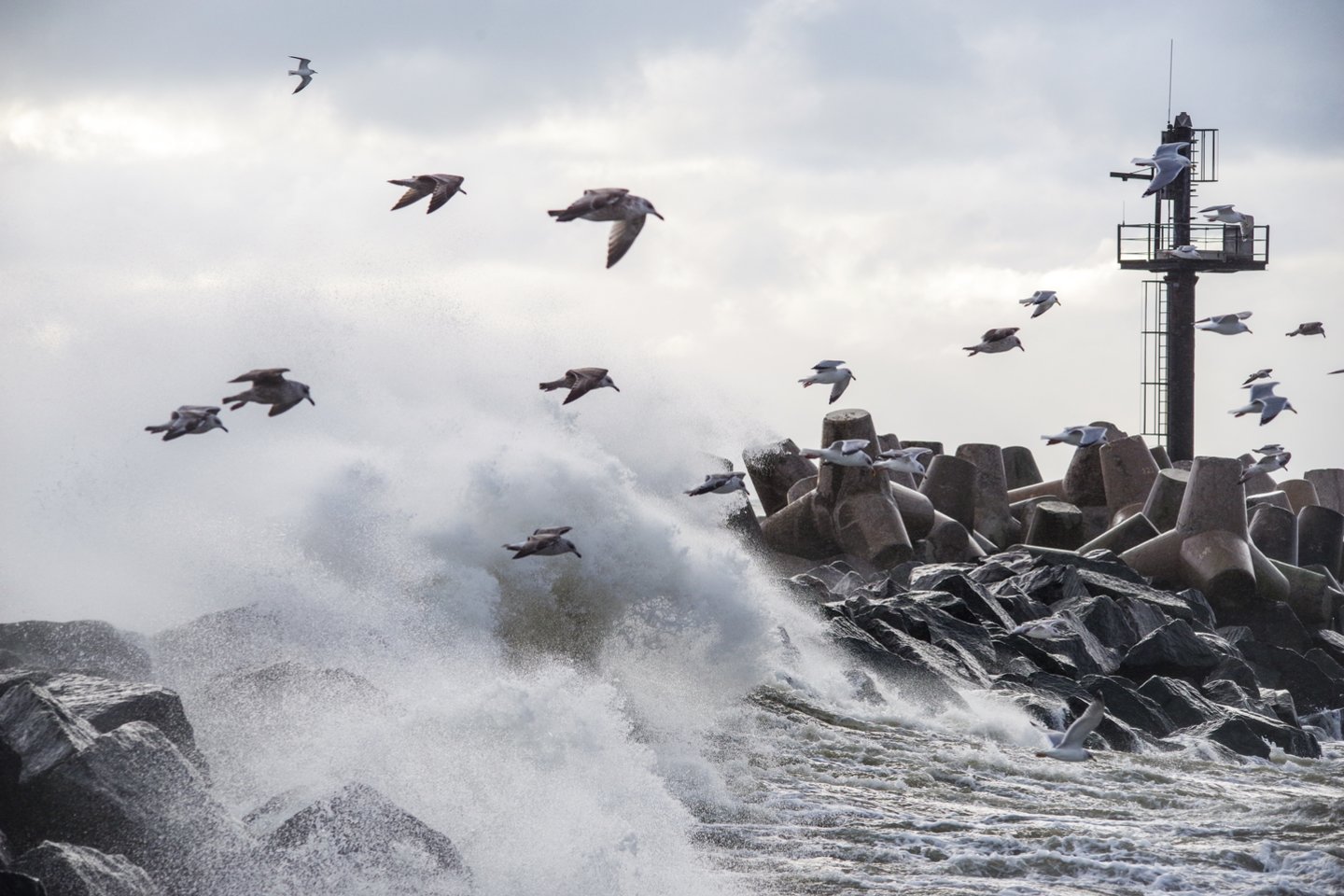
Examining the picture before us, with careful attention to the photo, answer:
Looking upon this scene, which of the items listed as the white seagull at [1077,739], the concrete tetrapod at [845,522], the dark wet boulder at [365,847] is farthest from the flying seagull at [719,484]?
the concrete tetrapod at [845,522]

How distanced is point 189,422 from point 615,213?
318 centimetres

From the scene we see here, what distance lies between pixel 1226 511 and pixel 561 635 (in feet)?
35.6

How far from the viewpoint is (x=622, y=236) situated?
798cm

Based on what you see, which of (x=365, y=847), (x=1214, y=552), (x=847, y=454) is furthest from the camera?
(x=1214, y=552)

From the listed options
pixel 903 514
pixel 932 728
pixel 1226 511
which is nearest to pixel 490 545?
pixel 932 728

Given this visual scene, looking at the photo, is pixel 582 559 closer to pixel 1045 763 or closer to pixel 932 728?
pixel 932 728

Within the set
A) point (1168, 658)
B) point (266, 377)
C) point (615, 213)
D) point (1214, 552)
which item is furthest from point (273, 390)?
point (1214, 552)

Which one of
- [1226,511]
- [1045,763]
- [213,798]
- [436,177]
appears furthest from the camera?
[1226,511]

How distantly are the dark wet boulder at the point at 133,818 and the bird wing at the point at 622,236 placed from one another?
3.58m

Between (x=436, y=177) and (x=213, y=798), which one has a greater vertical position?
(x=436, y=177)

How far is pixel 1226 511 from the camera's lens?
783 inches

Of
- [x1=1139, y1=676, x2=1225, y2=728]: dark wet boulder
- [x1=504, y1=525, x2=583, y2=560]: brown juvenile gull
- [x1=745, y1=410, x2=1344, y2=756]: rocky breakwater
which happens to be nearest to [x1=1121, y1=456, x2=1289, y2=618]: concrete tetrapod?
[x1=745, y1=410, x2=1344, y2=756]: rocky breakwater

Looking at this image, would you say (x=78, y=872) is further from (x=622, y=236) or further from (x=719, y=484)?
(x=719, y=484)

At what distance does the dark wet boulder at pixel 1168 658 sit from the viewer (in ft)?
50.7
